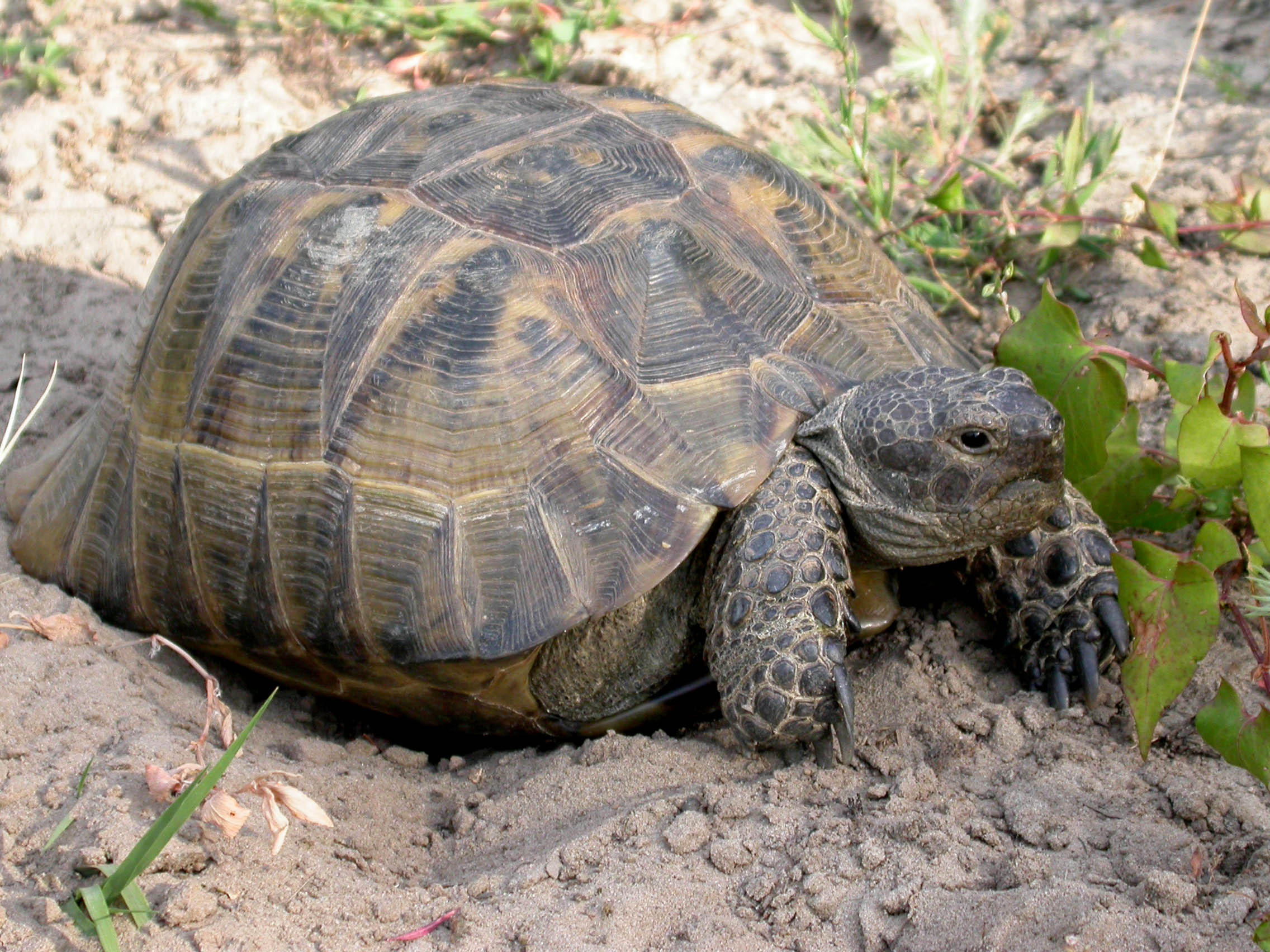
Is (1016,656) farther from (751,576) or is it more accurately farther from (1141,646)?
(751,576)

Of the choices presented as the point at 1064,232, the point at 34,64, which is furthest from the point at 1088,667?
the point at 34,64

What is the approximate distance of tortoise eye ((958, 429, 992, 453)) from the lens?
8.30 ft

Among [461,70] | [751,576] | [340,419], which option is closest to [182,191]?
[461,70]

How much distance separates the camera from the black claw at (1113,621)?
8.96 ft

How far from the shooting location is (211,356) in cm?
306

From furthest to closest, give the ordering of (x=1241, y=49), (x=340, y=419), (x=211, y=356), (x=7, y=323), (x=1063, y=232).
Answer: (x=1241, y=49) < (x=7, y=323) < (x=1063, y=232) < (x=211, y=356) < (x=340, y=419)

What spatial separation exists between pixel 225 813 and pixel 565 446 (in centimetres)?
105

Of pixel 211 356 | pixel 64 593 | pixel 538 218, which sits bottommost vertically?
pixel 64 593

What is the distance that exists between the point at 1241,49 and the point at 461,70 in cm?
342

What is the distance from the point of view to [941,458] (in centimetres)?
260

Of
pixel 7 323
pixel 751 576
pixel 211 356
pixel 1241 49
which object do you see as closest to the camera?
pixel 751 576

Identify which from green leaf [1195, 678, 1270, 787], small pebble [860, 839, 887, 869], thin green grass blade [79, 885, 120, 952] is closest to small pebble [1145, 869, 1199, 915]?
green leaf [1195, 678, 1270, 787]

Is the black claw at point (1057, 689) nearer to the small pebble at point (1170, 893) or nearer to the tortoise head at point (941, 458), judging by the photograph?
the tortoise head at point (941, 458)

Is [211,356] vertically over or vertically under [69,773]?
over
